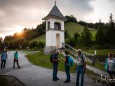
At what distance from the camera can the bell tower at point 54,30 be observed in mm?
27330

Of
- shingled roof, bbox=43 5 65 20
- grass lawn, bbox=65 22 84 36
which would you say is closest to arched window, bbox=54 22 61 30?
shingled roof, bbox=43 5 65 20

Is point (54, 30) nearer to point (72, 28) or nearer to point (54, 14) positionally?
point (54, 14)

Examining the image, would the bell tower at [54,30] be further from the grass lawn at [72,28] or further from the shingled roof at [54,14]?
the grass lawn at [72,28]

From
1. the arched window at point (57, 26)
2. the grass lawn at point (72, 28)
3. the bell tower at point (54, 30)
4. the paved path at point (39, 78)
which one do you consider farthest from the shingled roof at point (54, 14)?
the grass lawn at point (72, 28)

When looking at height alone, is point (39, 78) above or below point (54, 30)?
below

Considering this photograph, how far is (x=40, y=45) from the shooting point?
2712 inches

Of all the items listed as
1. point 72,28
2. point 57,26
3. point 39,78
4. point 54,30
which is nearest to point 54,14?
point 57,26

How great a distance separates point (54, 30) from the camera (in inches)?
1094

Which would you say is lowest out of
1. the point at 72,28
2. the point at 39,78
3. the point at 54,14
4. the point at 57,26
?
the point at 39,78

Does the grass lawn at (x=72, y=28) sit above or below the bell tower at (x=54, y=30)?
above

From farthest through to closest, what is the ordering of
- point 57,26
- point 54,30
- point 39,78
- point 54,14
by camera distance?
point 57,26 < point 54,14 < point 54,30 < point 39,78

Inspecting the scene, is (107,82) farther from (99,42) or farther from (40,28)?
(40,28)

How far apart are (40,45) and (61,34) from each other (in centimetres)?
4079

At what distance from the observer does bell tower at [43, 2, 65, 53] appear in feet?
89.7
